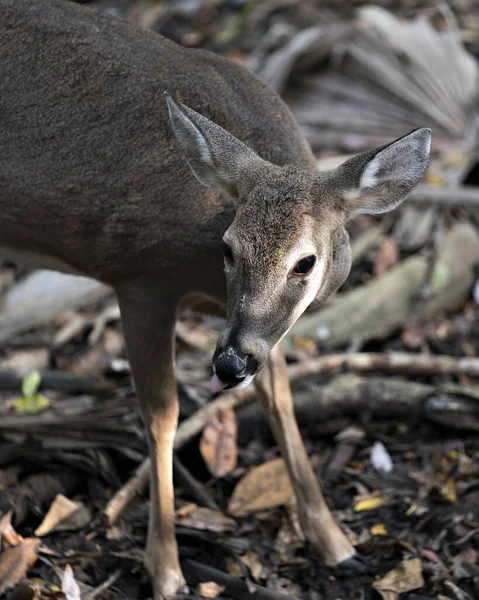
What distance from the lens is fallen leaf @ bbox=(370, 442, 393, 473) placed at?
18.5 feet

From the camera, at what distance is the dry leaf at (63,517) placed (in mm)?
5029

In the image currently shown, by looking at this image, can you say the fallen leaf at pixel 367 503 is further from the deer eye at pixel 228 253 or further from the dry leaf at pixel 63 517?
the deer eye at pixel 228 253

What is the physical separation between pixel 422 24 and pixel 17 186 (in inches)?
209

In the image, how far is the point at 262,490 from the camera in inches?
214

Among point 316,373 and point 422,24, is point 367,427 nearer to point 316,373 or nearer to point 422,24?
point 316,373

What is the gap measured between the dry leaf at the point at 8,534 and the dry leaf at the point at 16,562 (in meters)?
0.06

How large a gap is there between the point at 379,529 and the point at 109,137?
243 cm

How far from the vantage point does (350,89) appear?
8.84m

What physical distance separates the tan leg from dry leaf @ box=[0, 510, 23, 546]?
4.63ft

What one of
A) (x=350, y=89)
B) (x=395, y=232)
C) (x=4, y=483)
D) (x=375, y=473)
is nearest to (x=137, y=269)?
(x=4, y=483)

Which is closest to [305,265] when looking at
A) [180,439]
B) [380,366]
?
[180,439]

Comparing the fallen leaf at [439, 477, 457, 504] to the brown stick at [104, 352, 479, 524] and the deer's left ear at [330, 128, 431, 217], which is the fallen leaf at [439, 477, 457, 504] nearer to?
the brown stick at [104, 352, 479, 524]

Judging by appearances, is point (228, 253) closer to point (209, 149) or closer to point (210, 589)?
point (209, 149)

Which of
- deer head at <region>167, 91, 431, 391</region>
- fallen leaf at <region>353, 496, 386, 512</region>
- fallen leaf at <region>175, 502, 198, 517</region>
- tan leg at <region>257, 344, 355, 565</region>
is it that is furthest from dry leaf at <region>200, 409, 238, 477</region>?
deer head at <region>167, 91, 431, 391</region>
